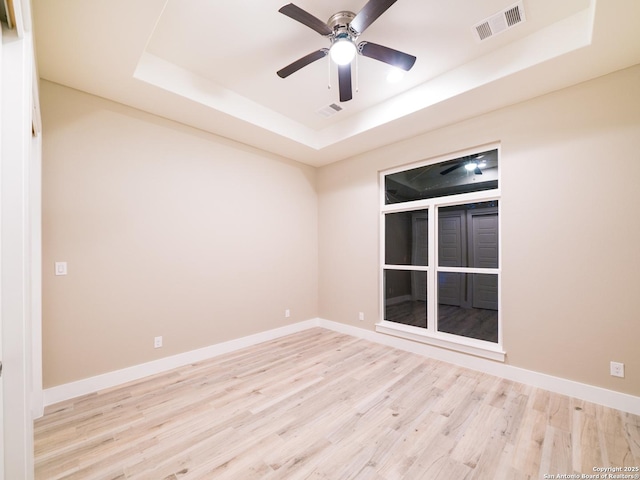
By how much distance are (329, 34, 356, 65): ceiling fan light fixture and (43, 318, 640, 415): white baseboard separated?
3307 mm

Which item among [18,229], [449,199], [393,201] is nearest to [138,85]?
[18,229]

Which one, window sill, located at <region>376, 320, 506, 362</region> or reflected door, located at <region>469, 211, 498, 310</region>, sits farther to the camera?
reflected door, located at <region>469, 211, 498, 310</region>

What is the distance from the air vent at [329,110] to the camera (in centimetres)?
350

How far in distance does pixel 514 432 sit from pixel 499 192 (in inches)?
88.9

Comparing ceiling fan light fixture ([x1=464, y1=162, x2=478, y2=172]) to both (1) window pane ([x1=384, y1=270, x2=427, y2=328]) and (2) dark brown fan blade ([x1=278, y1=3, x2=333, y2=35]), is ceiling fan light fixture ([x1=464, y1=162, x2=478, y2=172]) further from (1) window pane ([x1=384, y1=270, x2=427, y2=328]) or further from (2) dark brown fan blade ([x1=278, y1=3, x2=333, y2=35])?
(2) dark brown fan blade ([x1=278, y1=3, x2=333, y2=35])

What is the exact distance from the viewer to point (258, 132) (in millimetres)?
3562

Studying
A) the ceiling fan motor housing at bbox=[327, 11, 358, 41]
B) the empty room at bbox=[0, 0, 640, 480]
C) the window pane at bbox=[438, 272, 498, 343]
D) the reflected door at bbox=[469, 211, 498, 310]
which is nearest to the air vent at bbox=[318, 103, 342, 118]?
the empty room at bbox=[0, 0, 640, 480]

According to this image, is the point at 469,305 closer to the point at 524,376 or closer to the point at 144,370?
the point at 524,376

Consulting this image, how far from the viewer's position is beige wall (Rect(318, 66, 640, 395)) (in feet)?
7.68

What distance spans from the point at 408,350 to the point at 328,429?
6.36ft

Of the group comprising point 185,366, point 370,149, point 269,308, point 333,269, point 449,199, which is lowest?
point 185,366

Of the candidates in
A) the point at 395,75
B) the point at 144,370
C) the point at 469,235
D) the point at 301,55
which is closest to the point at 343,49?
the point at 301,55

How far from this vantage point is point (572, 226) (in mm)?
2576

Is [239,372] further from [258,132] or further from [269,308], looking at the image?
[258,132]
